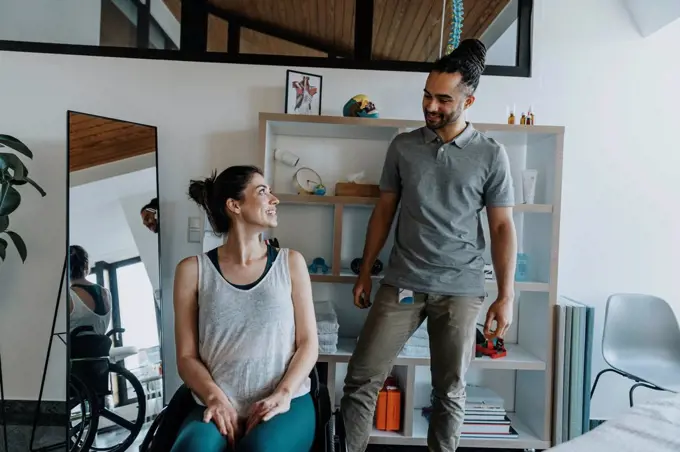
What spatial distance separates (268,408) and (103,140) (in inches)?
60.1

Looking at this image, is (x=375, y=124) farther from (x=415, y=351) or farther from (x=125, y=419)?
(x=125, y=419)

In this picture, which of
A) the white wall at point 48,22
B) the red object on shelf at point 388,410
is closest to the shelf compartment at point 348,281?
the red object on shelf at point 388,410

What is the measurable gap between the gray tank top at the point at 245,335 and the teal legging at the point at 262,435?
9 cm

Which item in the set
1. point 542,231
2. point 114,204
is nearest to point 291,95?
point 114,204

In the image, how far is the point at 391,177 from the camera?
1888 millimetres

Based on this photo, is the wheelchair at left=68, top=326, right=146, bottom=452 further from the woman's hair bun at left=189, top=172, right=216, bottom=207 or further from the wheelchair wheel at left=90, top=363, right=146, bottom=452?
the woman's hair bun at left=189, top=172, right=216, bottom=207

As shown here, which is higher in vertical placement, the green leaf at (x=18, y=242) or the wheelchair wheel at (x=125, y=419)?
the green leaf at (x=18, y=242)

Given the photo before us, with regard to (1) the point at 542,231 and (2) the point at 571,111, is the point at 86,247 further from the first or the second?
(2) the point at 571,111

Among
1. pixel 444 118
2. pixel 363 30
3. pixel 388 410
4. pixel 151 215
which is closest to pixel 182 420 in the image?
pixel 388 410

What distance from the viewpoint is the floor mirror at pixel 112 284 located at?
2.05m

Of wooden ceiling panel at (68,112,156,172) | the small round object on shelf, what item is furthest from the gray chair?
wooden ceiling panel at (68,112,156,172)

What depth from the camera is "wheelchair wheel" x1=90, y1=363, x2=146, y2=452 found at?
2086 mm

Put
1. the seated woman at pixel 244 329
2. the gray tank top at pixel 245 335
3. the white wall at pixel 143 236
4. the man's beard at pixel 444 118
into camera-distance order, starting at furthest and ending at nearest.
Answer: the white wall at pixel 143 236, the man's beard at pixel 444 118, the gray tank top at pixel 245 335, the seated woman at pixel 244 329

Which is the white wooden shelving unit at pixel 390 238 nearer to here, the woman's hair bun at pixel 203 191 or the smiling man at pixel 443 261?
the smiling man at pixel 443 261
